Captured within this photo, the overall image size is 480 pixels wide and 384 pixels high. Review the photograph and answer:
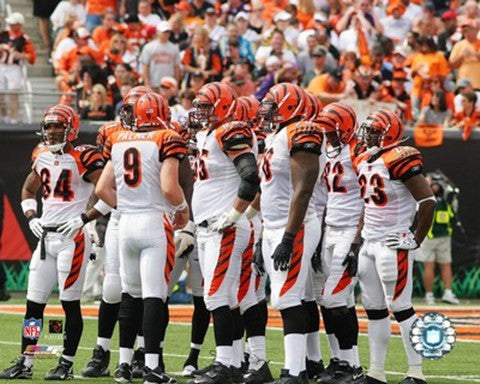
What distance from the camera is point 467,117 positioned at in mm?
18062

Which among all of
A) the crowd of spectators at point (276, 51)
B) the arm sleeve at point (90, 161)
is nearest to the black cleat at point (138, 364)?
the arm sleeve at point (90, 161)

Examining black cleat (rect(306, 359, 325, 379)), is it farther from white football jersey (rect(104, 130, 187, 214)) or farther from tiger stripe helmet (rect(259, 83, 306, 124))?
tiger stripe helmet (rect(259, 83, 306, 124))

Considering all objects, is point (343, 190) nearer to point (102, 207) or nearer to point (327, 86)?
point (102, 207)

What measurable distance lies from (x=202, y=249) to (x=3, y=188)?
809 cm

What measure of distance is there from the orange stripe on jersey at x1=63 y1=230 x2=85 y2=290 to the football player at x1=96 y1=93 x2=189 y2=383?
2.14ft

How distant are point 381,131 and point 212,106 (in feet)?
3.89

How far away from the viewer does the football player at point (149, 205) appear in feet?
30.6

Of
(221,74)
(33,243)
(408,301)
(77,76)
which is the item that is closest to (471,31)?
(221,74)

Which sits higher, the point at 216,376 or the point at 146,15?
the point at 146,15

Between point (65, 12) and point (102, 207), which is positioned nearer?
point (102, 207)

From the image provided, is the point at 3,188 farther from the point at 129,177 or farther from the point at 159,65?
the point at 129,177

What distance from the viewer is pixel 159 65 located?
18.9 meters

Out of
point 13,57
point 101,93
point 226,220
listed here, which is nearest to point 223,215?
point 226,220

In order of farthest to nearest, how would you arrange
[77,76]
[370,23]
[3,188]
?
[370,23] → [77,76] → [3,188]
